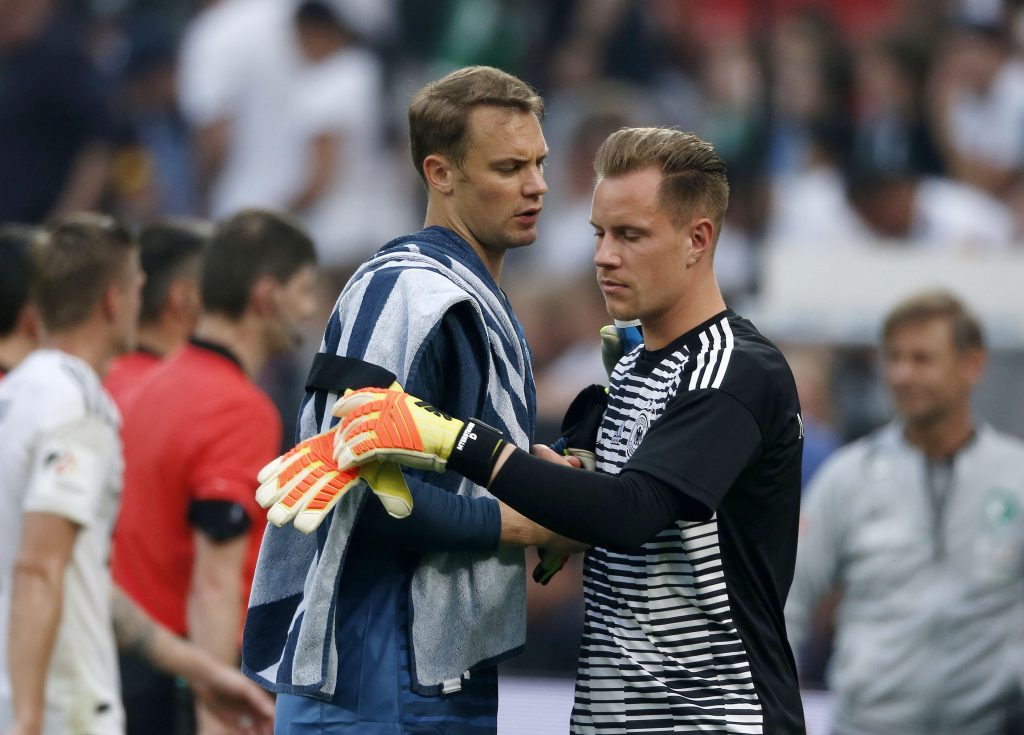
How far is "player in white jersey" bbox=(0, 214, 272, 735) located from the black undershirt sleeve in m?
1.29

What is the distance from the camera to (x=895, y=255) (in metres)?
6.52

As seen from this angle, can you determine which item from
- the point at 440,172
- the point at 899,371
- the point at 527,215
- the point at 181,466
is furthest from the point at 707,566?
the point at 899,371

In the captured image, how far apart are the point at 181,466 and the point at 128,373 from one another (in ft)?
2.78

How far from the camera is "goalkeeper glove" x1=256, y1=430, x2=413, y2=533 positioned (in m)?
2.45

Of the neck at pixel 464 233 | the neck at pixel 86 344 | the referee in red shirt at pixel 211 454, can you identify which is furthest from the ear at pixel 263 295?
the neck at pixel 464 233

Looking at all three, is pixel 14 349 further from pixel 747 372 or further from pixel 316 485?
pixel 747 372

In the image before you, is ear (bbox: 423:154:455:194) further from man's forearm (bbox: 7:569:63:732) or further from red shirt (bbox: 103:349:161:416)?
red shirt (bbox: 103:349:161:416)

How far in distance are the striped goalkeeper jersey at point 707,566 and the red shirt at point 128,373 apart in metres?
2.15

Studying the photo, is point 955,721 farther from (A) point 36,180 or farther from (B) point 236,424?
(A) point 36,180

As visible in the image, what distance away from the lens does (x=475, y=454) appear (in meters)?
2.47

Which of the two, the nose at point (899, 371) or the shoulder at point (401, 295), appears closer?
the shoulder at point (401, 295)

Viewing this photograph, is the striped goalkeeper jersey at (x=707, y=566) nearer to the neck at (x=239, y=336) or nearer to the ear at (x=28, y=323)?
the neck at (x=239, y=336)

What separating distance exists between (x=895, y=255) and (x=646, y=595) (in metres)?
4.27

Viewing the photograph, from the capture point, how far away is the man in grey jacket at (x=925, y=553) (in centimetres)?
459
